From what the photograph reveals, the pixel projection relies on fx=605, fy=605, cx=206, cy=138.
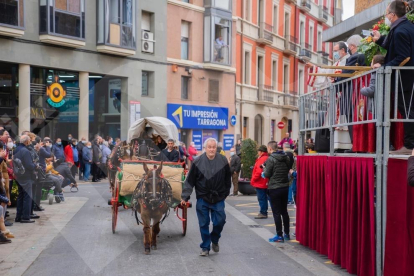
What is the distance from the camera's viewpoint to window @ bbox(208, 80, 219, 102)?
36.1m

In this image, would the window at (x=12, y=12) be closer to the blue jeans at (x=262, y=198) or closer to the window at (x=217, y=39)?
the window at (x=217, y=39)

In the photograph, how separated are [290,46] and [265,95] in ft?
20.8

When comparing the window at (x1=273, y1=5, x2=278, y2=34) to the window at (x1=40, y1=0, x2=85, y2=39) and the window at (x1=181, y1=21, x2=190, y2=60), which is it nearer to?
the window at (x1=181, y1=21, x2=190, y2=60)

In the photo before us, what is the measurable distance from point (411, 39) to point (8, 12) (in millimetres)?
19975

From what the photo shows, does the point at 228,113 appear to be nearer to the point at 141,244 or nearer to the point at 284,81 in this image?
the point at 284,81

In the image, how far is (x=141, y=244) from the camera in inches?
426

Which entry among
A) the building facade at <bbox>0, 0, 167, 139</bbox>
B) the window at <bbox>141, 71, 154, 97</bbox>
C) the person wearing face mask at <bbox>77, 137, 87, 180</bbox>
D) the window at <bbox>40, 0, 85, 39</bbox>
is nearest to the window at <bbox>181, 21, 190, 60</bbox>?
the building facade at <bbox>0, 0, 167, 139</bbox>

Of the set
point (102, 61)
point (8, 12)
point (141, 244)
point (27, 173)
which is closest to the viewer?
point (141, 244)

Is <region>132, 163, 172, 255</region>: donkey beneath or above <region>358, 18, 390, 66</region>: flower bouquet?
beneath

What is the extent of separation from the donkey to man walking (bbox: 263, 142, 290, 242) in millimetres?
1978

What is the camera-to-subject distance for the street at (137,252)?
344 inches

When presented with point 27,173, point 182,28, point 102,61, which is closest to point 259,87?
point 182,28

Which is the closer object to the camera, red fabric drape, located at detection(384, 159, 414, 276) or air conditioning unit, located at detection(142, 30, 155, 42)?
red fabric drape, located at detection(384, 159, 414, 276)

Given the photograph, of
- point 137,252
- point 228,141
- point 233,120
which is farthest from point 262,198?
point 228,141
